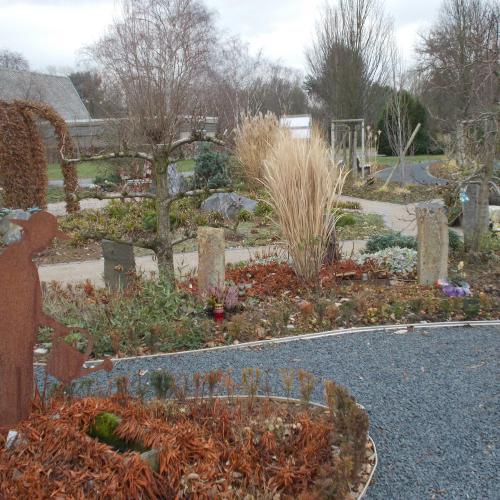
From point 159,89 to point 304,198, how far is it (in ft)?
28.6

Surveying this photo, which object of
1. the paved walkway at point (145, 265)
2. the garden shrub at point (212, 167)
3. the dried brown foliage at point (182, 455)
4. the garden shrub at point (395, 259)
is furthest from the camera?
the garden shrub at point (212, 167)

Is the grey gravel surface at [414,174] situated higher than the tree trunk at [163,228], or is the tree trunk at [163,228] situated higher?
the tree trunk at [163,228]

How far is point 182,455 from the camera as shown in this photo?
222 centimetres

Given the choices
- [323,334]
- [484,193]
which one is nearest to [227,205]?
[484,193]

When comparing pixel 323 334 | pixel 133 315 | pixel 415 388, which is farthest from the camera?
pixel 133 315

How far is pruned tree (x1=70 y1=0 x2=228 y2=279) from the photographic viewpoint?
197 inches

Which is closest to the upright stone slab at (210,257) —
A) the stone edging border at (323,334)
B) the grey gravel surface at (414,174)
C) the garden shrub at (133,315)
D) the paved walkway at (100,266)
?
the garden shrub at (133,315)

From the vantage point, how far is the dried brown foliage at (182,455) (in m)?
2.05

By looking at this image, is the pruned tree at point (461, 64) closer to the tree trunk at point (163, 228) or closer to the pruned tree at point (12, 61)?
the tree trunk at point (163, 228)

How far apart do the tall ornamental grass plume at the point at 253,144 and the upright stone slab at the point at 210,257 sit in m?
8.36

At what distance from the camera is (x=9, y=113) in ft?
32.4

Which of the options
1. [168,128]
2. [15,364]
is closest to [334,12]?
[168,128]

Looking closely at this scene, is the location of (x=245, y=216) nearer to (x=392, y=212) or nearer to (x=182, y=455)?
(x=392, y=212)

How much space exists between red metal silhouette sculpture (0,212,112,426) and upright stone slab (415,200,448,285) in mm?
3774
